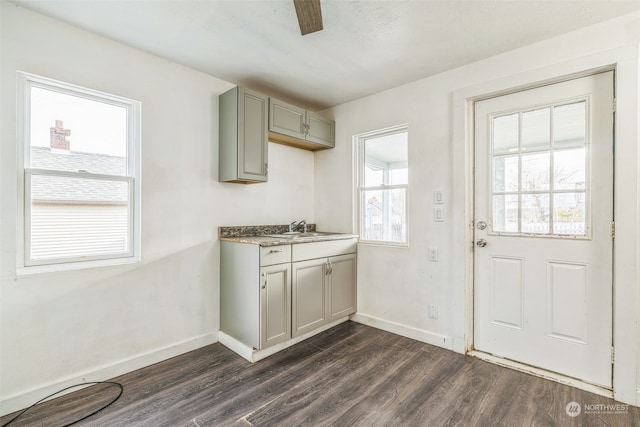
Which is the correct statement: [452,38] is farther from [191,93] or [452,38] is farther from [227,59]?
[191,93]

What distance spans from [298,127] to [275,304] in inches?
71.5

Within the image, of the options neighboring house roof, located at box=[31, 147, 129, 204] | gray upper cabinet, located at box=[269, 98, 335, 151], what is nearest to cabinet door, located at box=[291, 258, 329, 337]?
gray upper cabinet, located at box=[269, 98, 335, 151]

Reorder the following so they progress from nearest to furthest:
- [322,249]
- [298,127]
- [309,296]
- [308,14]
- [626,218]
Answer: [308,14], [626,218], [309,296], [322,249], [298,127]

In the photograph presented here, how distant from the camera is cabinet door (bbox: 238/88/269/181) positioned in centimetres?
268

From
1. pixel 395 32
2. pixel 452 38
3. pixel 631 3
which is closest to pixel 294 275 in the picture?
pixel 395 32

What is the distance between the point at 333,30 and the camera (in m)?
2.10

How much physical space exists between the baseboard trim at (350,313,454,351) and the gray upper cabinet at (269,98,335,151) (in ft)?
6.60

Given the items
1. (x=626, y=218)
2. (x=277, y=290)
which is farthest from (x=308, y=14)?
(x=626, y=218)

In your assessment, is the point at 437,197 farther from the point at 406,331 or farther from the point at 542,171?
the point at 406,331

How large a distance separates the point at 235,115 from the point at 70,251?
162 centimetres

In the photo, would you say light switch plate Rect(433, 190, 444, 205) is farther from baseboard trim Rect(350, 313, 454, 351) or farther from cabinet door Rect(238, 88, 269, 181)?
cabinet door Rect(238, 88, 269, 181)

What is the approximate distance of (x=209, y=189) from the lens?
2791mm

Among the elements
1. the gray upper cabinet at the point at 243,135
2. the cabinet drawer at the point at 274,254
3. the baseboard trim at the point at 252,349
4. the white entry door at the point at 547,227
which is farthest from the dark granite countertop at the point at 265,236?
the white entry door at the point at 547,227

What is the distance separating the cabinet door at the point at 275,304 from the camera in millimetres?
2455
